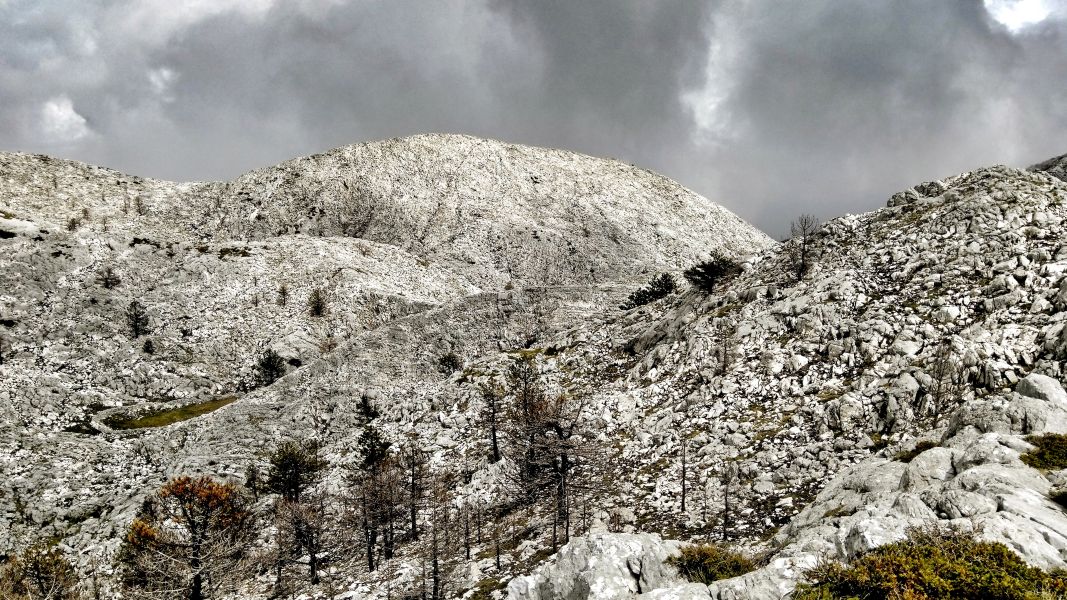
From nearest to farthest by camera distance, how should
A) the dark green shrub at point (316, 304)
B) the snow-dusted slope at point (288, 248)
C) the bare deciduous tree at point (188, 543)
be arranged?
the bare deciduous tree at point (188, 543) < the snow-dusted slope at point (288, 248) < the dark green shrub at point (316, 304)

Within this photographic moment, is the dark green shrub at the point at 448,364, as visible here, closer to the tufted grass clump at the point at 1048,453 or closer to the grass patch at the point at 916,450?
the grass patch at the point at 916,450

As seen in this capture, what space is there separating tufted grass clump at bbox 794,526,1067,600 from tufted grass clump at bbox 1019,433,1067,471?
8.16 metres

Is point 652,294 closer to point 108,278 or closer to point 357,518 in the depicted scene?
point 357,518

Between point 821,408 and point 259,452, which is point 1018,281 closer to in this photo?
point 821,408

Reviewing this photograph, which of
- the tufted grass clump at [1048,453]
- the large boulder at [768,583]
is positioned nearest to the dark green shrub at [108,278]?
the large boulder at [768,583]

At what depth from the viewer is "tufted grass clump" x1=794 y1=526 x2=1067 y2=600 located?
10.6m

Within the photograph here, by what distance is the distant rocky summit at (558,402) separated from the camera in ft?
73.3

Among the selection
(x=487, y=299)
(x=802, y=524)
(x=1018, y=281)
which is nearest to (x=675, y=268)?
(x=487, y=299)

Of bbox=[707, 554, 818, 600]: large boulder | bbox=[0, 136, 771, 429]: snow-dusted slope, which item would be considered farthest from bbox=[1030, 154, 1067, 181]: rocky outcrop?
bbox=[707, 554, 818, 600]: large boulder

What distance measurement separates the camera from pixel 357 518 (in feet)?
148

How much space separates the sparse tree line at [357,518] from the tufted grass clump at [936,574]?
24.0 m

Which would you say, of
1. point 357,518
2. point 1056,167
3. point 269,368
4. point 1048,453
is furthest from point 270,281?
point 1056,167

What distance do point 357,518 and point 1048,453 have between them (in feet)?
149

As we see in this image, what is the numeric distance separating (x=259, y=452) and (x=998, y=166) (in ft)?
294
